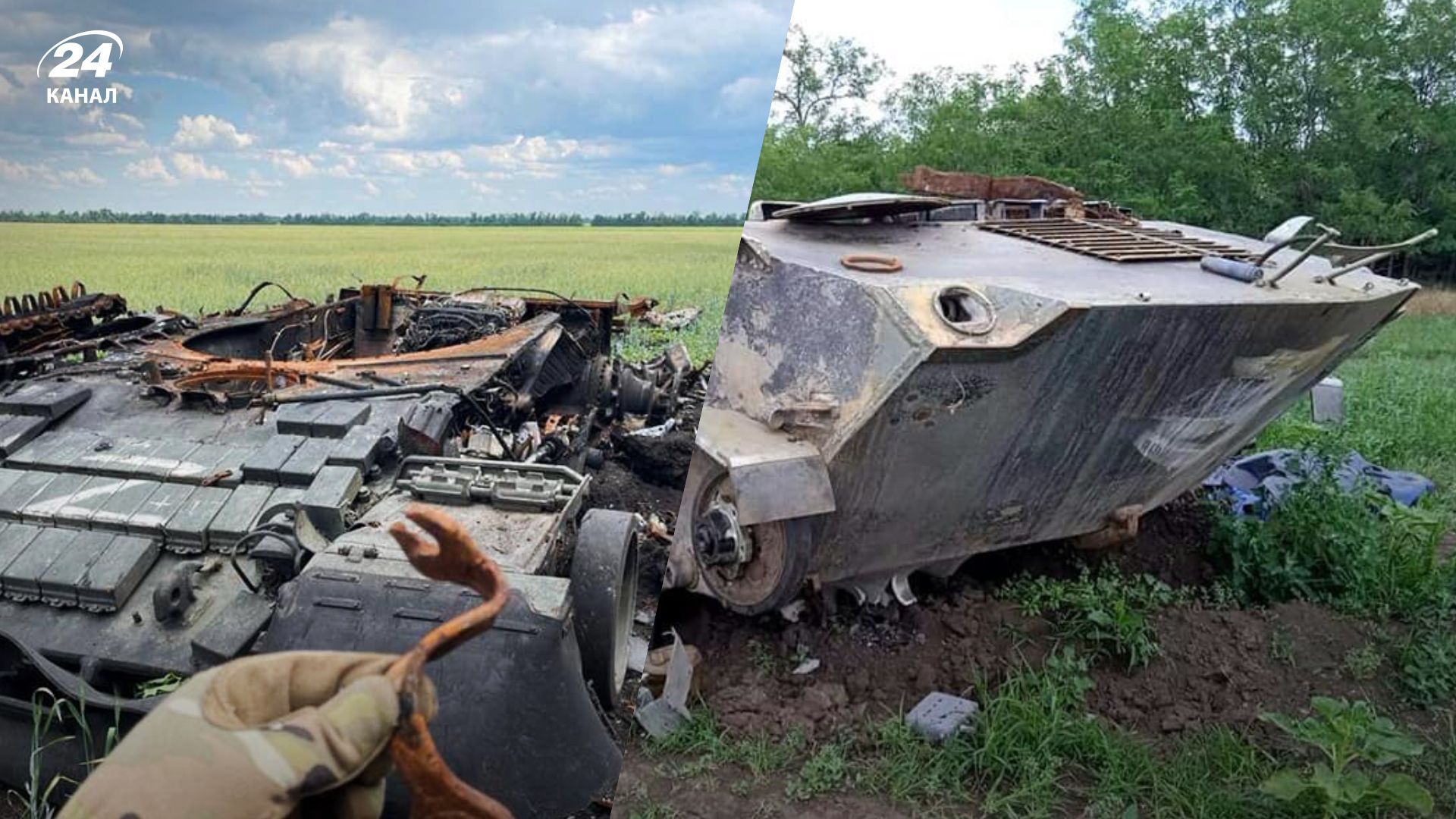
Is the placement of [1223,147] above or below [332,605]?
above

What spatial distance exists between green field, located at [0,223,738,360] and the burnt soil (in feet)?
3.35

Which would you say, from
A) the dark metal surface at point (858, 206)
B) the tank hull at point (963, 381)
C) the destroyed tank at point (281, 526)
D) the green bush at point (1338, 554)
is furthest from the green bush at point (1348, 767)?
the destroyed tank at point (281, 526)

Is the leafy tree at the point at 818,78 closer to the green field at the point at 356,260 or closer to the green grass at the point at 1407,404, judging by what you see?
the green field at the point at 356,260

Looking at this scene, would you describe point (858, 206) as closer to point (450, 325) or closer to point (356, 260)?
point (356, 260)

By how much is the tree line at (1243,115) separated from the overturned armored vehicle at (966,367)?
0.20m

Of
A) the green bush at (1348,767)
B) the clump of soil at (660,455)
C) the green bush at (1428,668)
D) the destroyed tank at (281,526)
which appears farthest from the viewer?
the clump of soil at (660,455)

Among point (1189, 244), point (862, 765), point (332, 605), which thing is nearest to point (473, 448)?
point (862, 765)

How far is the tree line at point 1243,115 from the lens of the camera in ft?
11.2

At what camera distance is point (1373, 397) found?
5.92 m

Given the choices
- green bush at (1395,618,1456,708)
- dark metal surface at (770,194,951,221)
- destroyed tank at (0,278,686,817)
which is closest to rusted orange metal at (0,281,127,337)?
destroyed tank at (0,278,686,817)

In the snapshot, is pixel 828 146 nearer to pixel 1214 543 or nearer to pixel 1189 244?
pixel 1189 244

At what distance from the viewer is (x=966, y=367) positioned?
3.47 meters

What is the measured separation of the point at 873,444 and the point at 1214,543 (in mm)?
2936

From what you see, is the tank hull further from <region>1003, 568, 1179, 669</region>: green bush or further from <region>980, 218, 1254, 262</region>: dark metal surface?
<region>1003, 568, 1179, 669</region>: green bush
